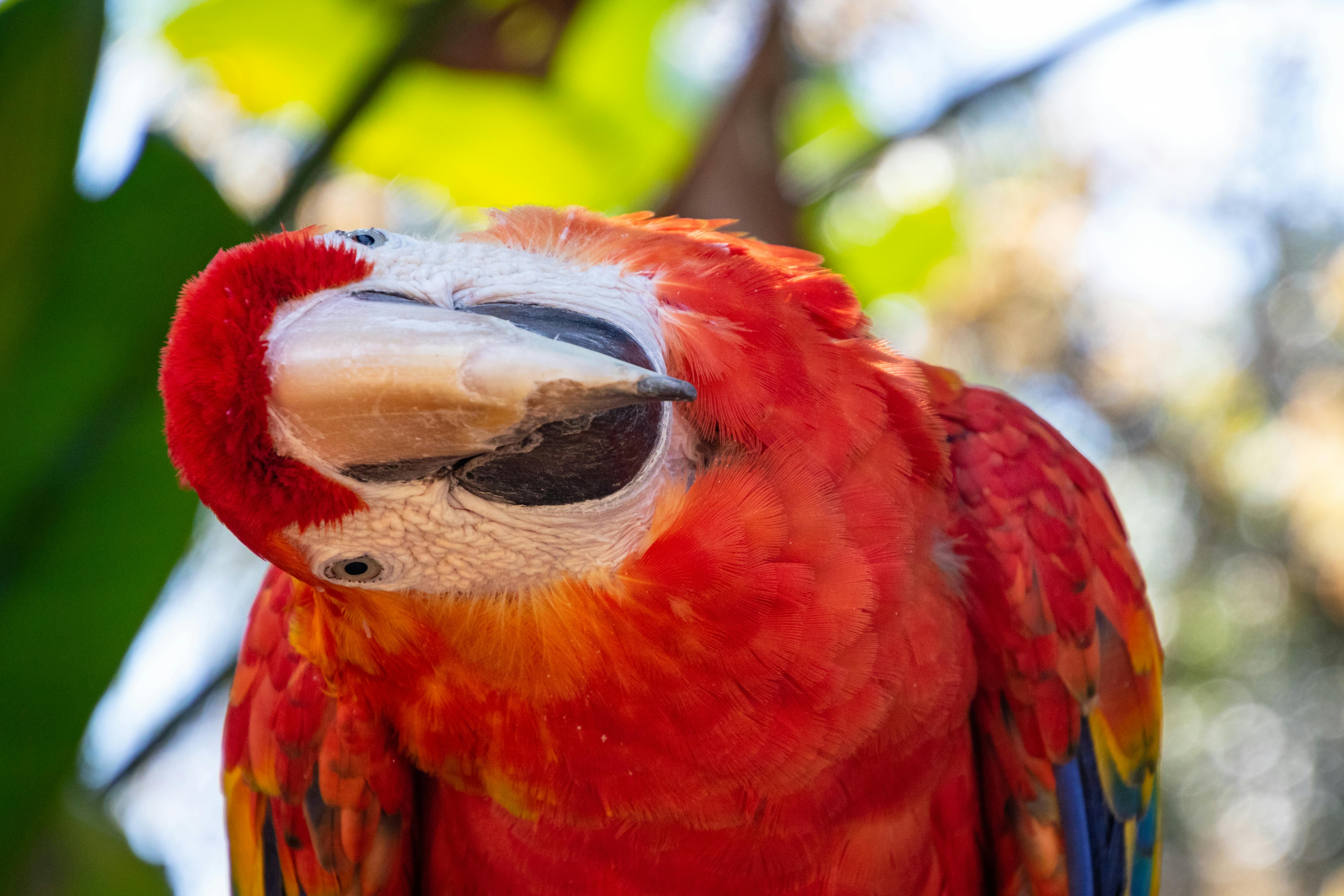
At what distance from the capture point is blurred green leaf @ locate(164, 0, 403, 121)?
175 cm

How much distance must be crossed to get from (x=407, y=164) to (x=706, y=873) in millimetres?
1625

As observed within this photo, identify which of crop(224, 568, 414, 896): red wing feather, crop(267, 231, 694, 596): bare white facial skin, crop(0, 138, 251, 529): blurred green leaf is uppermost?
crop(267, 231, 694, 596): bare white facial skin

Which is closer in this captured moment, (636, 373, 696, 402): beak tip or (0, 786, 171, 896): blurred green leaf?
(636, 373, 696, 402): beak tip

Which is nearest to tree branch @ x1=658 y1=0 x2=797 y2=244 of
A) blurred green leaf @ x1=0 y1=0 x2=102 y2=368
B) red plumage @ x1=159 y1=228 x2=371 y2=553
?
blurred green leaf @ x1=0 y1=0 x2=102 y2=368

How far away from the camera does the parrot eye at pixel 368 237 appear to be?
625mm

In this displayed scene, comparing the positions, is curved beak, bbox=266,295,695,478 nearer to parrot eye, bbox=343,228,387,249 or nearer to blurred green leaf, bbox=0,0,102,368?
parrot eye, bbox=343,228,387,249

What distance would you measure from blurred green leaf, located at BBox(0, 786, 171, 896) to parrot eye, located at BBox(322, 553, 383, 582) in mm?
794

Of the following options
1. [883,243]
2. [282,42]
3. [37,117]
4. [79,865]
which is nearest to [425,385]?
[37,117]

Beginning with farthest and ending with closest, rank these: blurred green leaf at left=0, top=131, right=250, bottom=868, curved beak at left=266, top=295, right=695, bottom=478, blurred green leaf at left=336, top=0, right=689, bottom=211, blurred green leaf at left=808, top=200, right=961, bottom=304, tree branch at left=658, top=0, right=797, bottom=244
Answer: blurred green leaf at left=808, top=200, right=961, bottom=304 < blurred green leaf at left=336, top=0, right=689, bottom=211 < tree branch at left=658, top=0, right=797, bottom=244 < blurred green leaf at left=0, top=131, right=250, bottom=868 < curved beak at left=266, top=295, right=695, bottom=478

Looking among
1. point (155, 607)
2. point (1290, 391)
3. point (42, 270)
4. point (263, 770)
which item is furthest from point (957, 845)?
point (1290, 391)

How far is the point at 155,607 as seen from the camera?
130 centimetres

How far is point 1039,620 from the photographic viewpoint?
0.94 metres

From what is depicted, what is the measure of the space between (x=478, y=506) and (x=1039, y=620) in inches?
23.4

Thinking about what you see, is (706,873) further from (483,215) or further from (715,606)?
(483,215)
